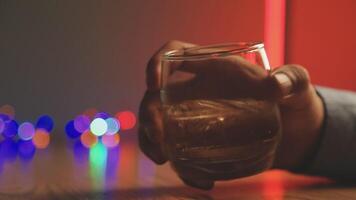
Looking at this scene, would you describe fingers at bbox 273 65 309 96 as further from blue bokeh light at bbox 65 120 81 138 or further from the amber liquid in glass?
blue bokeh light at bbox 65 120 81 138

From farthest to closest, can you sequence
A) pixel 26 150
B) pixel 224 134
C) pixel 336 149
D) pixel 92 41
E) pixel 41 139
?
pixel 92 41, pixel 41 139, pixel 26 150, pixel 336 149, pixel 224 134

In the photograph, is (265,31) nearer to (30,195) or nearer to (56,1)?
(56,1)

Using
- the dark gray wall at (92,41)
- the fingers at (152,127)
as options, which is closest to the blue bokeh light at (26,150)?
the dark gray wall at (92,41)

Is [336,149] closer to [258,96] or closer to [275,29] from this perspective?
[258,96]

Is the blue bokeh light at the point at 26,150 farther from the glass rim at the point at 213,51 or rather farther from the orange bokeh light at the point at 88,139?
the glass rim at the point at 213,51

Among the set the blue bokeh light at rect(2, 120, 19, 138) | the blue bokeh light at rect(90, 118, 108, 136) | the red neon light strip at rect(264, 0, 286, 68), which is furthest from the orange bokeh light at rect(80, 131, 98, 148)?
the red neon light strip at rect(264, 0, 286, 68)

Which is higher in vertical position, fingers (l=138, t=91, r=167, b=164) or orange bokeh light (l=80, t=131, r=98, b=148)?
fingers (l=138, t=91, r=167, b=164)

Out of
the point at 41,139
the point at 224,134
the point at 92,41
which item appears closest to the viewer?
the point at 224,134

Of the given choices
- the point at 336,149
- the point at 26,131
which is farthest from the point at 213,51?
the point at 26,131
